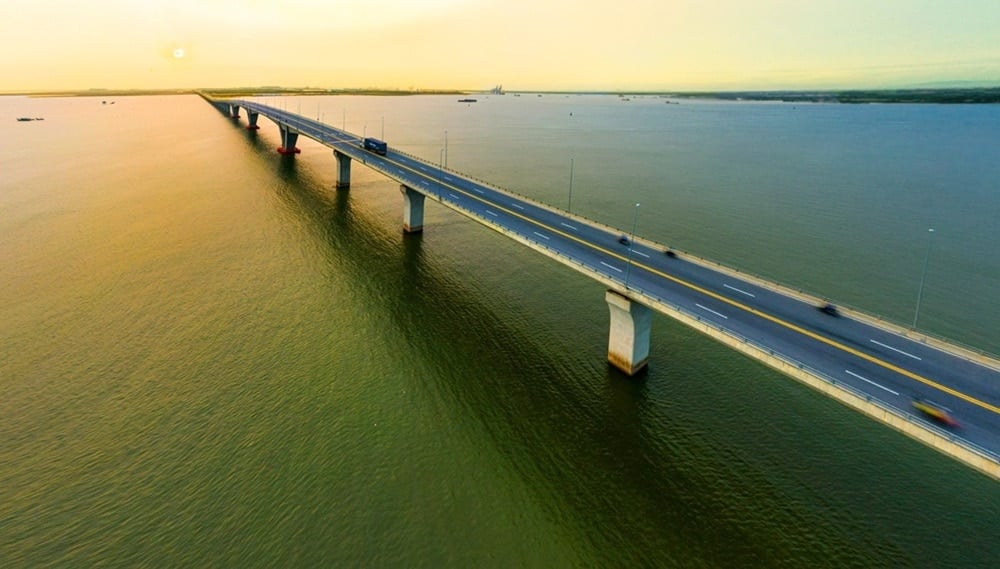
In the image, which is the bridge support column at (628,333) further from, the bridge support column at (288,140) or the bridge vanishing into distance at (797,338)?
the bridge support column at (288,140)

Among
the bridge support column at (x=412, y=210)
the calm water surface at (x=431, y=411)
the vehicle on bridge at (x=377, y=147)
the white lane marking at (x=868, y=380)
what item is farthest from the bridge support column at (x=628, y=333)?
the vehicle on bridge at (x=377, y=147)

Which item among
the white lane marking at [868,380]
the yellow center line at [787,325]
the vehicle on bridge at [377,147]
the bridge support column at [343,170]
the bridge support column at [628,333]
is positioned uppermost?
the vehicle on bridge at [377,147]

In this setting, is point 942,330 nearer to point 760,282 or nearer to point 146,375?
point 760,282

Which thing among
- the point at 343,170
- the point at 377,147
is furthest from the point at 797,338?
the point at 343,170

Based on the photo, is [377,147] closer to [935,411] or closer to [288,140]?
[288,140]

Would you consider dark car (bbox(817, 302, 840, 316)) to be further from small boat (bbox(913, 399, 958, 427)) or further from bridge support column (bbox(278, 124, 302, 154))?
bridge support column (bbox(278, 124, 302, 154))

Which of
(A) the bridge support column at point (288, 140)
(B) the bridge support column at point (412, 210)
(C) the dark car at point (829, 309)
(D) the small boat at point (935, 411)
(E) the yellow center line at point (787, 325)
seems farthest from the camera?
(A) the bridge support column at point (288, 140)

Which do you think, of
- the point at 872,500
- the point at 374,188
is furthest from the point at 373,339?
the point at 374,188

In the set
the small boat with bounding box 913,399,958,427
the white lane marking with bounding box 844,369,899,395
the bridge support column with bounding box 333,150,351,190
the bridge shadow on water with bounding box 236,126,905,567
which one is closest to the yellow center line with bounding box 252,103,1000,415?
the small boat with bounding box 913,399,958,427
